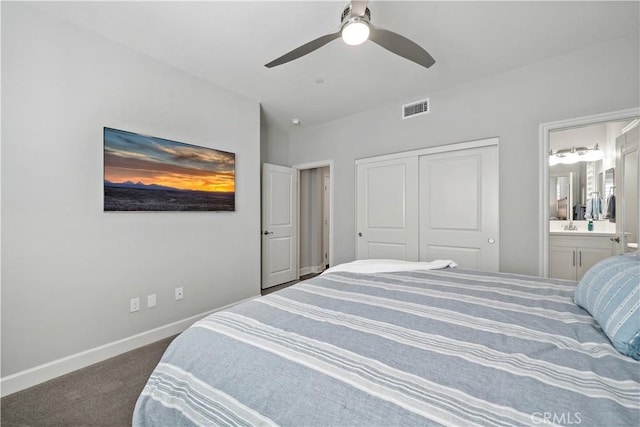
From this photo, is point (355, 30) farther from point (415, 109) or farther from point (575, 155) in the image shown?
point (575, 155)

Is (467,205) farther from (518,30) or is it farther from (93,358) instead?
(93,358)

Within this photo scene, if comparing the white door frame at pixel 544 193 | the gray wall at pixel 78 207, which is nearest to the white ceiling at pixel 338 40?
the gray wall at pixel 78 207

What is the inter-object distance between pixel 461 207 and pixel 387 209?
0.89m

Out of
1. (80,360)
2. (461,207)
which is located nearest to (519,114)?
(461,207)

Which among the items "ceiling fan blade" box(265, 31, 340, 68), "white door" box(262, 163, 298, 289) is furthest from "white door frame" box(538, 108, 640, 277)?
"white door" box(262, 163, 298, 289)

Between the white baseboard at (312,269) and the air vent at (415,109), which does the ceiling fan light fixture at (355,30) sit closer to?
the air vent at (415,109)

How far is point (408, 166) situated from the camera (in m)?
3.47

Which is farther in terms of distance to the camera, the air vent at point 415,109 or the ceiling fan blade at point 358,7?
the air vent at point 415,109

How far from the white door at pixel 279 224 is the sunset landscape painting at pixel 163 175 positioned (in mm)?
977

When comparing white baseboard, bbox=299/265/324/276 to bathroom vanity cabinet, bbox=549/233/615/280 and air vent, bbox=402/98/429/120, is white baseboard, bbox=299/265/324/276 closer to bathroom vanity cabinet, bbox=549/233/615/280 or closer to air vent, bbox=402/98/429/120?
air vent, bbox=402/98/429/120

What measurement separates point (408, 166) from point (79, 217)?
130 inches

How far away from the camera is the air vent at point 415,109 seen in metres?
3.31

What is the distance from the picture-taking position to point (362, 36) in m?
1.65

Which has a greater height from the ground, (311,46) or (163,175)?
(311,46)
